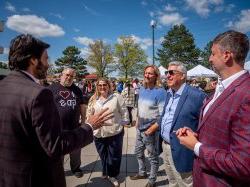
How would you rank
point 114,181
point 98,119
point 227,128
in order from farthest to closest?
point 114,181, point 98,119, point 227,128

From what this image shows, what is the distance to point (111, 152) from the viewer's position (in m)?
5.11

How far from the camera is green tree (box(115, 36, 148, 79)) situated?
55812mm

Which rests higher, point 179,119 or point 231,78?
point 231,78

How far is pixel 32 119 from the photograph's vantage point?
1884mm

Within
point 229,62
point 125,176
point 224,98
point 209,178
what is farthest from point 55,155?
point 125,176

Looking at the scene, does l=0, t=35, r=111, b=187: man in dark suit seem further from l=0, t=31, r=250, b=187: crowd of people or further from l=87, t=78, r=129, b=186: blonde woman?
l=87, t=78, r=129, b=186: blonde woman

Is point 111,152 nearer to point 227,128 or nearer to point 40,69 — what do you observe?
point 40,69

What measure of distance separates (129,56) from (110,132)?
51.1 metres

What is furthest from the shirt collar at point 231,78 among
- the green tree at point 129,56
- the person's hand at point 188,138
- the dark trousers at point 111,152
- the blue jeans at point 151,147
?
the green tree at point 129,56

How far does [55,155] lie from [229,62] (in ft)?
4.94

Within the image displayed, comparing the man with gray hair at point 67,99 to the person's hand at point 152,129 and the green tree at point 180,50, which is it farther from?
the green tree at point 180,50

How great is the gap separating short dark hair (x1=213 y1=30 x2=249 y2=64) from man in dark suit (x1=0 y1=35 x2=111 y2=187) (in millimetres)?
1342

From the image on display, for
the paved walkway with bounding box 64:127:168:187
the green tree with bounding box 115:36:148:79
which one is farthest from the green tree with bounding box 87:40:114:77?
the paved walkway with bounding box 64:127:168:187

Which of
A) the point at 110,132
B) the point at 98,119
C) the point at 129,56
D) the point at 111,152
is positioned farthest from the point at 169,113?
the point at 129,56
